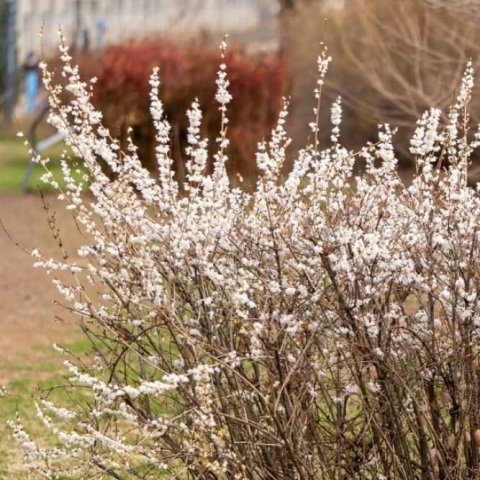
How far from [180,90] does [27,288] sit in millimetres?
8455

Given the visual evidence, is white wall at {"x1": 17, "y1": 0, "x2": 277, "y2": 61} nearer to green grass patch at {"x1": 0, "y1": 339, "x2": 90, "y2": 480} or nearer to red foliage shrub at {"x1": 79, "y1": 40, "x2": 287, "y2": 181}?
red foliage shrub at {"x1": 79, "y1": 40, "x2": 287, "y2": 181}

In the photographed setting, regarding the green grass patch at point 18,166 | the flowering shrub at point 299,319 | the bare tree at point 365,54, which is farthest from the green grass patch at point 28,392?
the green grass patch at point 18,166

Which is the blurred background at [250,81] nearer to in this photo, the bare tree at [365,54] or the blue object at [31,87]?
the bare tree at [365,54]

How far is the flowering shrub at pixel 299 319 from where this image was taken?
4.04 metres

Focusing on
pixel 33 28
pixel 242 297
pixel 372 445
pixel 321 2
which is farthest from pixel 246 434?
→ pixel 33 28

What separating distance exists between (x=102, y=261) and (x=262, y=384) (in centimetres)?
65

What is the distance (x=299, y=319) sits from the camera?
4129 mm

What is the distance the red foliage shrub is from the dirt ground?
217 centimetres

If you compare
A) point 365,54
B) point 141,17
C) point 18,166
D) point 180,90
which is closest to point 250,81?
point 180,90

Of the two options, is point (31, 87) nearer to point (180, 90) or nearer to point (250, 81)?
point (250, 81)

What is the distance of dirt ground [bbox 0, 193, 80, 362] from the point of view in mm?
10328

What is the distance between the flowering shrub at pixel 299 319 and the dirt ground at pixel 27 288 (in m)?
2.12

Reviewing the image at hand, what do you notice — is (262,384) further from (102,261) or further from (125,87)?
(125,87)

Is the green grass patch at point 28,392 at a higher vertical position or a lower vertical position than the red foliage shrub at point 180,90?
lower
